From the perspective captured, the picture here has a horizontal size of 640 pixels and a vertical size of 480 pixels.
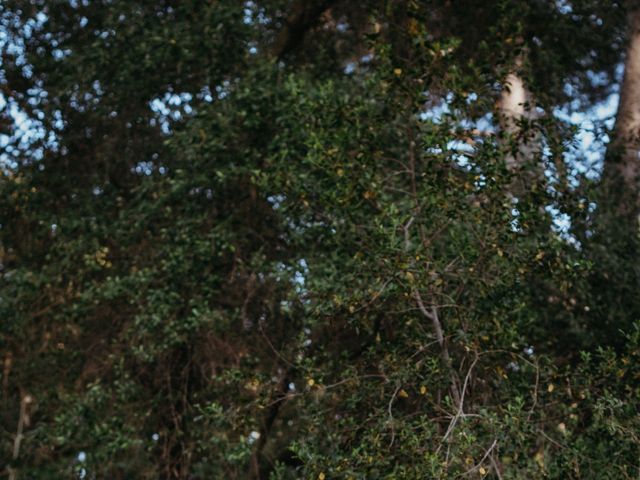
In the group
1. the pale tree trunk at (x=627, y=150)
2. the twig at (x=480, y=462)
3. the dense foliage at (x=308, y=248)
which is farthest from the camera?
the pale tree trunk at (x=627, y=150)

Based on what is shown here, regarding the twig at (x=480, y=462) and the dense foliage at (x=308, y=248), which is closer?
the twig at (x=480, y=462)

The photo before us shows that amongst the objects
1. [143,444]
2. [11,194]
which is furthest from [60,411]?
[11,194]

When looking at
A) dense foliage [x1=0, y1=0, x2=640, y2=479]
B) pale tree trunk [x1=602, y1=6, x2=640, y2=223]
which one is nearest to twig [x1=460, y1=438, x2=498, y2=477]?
dense foliage [x1=0, y1=0, x2=640, y2=479]

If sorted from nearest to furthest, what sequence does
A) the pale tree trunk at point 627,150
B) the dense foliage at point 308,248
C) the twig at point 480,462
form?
the twig at point 480,462 → the dense foliage at point 308,248 → the pale tree trunk at point 627,150

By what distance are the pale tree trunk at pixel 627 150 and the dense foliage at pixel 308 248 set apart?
0.22 meters

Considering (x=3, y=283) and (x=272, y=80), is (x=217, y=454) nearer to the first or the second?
(x=3, y=283)

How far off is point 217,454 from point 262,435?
1142 millimetres

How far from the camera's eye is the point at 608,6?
9.38m

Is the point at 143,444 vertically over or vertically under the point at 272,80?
under

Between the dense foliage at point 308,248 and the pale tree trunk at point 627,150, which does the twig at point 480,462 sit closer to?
the dense foliage at point 308,248

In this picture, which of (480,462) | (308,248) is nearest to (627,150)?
(308,248)

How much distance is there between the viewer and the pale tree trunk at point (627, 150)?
8.09 m

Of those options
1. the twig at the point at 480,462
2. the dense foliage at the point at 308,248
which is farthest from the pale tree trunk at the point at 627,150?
the twig at the point at 480,462

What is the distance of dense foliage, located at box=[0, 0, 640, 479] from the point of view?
5.61m
